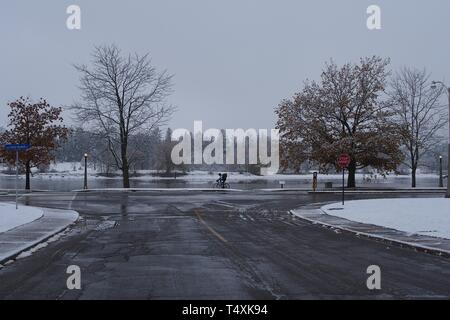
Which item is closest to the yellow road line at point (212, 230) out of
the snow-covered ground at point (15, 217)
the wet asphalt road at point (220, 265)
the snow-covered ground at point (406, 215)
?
the wet asphalt road at point (220, 265)

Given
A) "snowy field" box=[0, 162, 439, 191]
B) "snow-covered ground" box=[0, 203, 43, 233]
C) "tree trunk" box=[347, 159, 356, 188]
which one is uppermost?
"tree trunk" box=[347, 159, 356, 188]

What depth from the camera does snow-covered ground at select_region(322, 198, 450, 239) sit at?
16.5 m

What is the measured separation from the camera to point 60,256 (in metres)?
11.8

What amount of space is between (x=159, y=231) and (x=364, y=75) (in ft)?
115

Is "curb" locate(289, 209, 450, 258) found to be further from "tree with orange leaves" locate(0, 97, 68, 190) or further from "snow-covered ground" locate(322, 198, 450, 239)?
"tree with orange leaves" locate(0, 97, 68, 190)

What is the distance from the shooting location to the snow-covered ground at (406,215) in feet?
54.1

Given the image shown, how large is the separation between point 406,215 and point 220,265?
11.4 m

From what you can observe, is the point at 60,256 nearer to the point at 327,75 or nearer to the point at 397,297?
the point at 397,297

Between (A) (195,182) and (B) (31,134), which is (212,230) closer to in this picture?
(B) (31,134)

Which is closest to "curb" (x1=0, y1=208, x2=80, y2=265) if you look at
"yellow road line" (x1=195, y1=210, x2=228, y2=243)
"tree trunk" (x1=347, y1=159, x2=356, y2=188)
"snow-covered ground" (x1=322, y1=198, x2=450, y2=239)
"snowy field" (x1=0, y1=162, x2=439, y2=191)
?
"yellow road line" (x1=195, y1=210, x2=228, y2=243)

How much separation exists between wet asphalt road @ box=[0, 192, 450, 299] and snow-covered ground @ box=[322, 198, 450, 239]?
247 centimetres

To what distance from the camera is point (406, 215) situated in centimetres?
1952
